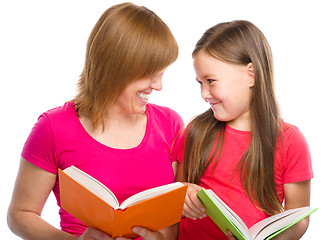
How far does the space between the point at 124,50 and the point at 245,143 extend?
2.08ft

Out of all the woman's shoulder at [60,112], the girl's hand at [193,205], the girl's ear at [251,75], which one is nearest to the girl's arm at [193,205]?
the girl's hand at [193,205]

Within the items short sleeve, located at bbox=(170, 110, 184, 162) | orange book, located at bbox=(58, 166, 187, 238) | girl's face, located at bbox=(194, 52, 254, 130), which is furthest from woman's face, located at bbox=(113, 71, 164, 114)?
orange book, located at bbox=(58, 166, 187, 238)

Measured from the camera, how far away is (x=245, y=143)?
196 centimetres

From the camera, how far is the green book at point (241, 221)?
1.59 metres

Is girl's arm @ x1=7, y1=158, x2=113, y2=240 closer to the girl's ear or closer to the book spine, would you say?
the book spine

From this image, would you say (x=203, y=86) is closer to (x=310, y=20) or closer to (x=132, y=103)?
(x=132, y=103)

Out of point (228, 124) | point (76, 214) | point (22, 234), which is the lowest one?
point (22, 234)

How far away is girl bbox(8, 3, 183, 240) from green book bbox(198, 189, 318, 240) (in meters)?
0.26

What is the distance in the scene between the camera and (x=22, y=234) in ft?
6.09

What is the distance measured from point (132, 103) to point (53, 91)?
3.36 ft

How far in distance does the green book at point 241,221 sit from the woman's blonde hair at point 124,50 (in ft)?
1.69

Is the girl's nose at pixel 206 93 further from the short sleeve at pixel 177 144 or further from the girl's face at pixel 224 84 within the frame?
the short sleeve at pixel 177 144

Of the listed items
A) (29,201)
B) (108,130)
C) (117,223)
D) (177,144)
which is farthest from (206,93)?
(29,201)

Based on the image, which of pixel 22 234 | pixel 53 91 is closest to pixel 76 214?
pixel 22 234
